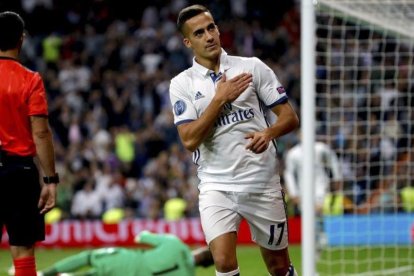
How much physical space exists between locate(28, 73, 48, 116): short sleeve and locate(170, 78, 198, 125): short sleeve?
0.84 m

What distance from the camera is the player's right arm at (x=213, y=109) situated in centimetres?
612

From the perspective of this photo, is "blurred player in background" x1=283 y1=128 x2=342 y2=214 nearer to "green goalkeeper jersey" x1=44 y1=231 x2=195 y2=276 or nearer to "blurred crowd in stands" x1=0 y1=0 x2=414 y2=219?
"green goalkeeper jersey" x1=44 y1=231 x2=195 y2=276

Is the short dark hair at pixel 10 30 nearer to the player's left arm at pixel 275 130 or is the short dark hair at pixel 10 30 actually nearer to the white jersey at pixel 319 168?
the player's left arm at pixel 275 130

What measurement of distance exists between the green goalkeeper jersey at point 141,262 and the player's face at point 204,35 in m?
2.24

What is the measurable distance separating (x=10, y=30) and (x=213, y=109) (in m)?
1.44

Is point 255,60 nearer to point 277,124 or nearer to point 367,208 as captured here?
point 277,124

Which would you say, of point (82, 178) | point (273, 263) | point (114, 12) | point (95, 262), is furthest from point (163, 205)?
point (273, 263)

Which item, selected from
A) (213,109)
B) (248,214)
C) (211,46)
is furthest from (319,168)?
(213,109)

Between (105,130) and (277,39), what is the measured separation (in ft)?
13.8

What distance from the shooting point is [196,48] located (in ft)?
21.2

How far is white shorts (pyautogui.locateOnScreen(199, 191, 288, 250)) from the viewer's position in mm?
6363

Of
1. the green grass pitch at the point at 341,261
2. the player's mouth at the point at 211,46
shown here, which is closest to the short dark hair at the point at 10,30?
the player's mouth at the point at 211,46

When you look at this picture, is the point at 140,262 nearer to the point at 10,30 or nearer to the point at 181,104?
the point at 181,104

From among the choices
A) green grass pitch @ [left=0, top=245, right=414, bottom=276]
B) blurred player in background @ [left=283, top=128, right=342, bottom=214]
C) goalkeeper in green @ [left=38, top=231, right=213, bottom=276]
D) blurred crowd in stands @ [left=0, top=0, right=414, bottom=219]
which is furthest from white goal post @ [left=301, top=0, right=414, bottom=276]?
blurred crowd in stands @ [left=0, top=0, right=414, bottom=219]
